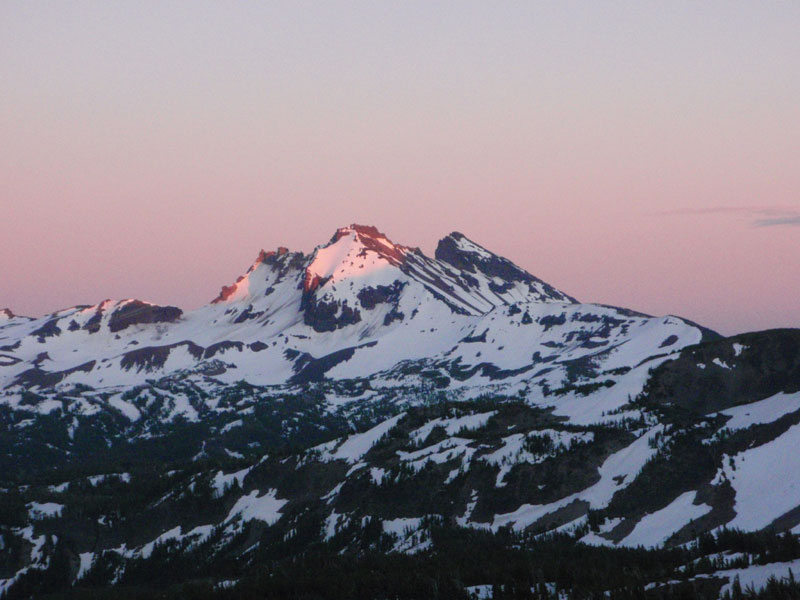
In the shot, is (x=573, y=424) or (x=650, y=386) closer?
(x=573, y=424)

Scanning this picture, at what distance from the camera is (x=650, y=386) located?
182125mm

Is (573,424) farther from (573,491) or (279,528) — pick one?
(279,528)

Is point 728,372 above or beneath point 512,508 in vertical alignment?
above

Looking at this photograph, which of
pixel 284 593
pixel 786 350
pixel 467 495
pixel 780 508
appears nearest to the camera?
pixel 284 593

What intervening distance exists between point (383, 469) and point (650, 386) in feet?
165

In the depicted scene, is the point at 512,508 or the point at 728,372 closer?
the point at 512,508

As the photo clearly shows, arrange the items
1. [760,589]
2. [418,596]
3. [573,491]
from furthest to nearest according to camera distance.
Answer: [573,491]
[418,596]
[760,589]

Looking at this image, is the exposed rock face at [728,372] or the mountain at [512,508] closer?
the mountain at [512,508]

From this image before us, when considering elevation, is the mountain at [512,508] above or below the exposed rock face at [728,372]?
below

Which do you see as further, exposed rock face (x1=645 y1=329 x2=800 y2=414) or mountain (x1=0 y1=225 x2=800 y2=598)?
exposed rock face (x1=645 y1=329 x2=800 y2=414)

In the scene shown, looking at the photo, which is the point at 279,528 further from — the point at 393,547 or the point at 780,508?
the point at 780,508

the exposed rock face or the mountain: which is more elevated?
the exposed rock face

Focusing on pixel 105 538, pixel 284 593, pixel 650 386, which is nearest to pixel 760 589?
pixel 284 593

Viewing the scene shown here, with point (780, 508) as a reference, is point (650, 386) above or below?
above
